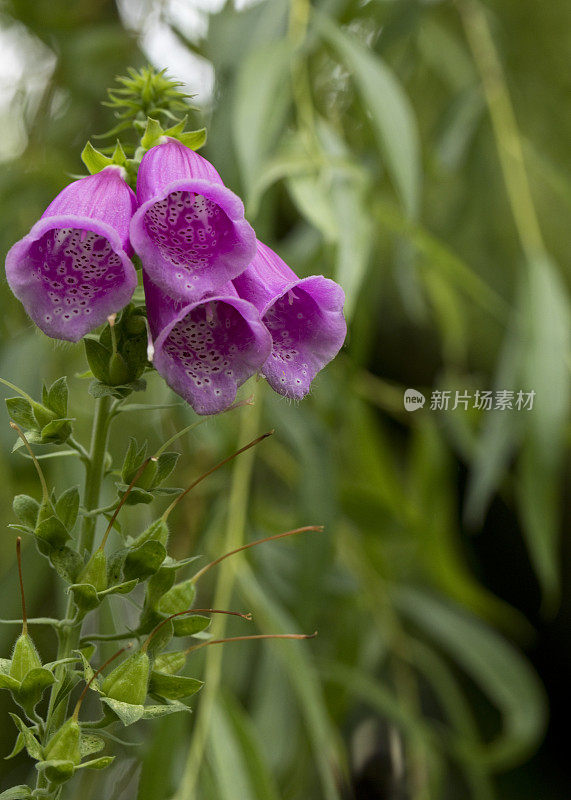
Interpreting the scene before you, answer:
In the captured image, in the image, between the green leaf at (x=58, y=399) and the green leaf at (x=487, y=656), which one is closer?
the green leaf at (x=58, y=399)

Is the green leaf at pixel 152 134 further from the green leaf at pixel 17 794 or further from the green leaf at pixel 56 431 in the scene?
the green leaf at pixel 17 794

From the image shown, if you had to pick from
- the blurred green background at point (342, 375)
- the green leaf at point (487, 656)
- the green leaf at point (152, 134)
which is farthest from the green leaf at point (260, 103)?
the green leaf at point (487, 656)

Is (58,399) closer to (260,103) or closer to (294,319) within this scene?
(294,319)

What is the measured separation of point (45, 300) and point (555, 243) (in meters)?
1.35

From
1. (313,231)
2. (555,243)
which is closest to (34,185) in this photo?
(313,231)

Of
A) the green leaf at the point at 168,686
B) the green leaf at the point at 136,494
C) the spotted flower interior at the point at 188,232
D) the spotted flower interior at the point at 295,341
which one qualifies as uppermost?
the spotted flower interior at the point at 188,232

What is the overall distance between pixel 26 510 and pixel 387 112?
1.76 feet

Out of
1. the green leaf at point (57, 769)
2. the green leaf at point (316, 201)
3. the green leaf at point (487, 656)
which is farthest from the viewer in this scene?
the green leaf at point (487, 656)

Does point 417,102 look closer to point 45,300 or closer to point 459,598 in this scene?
point 459,598

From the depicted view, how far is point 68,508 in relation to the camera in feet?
0.93

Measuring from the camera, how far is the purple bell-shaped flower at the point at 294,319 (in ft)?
1.00

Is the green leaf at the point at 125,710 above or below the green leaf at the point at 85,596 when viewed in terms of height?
below

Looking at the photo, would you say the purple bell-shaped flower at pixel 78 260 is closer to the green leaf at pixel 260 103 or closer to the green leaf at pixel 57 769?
the green leaf at pixel 57 769

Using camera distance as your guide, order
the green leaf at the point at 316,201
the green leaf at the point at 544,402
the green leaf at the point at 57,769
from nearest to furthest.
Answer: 1. the green leaf at the point at 57,769
2. the green leaf at the point at 316,201
3. the green leaf at the point at 544,402
